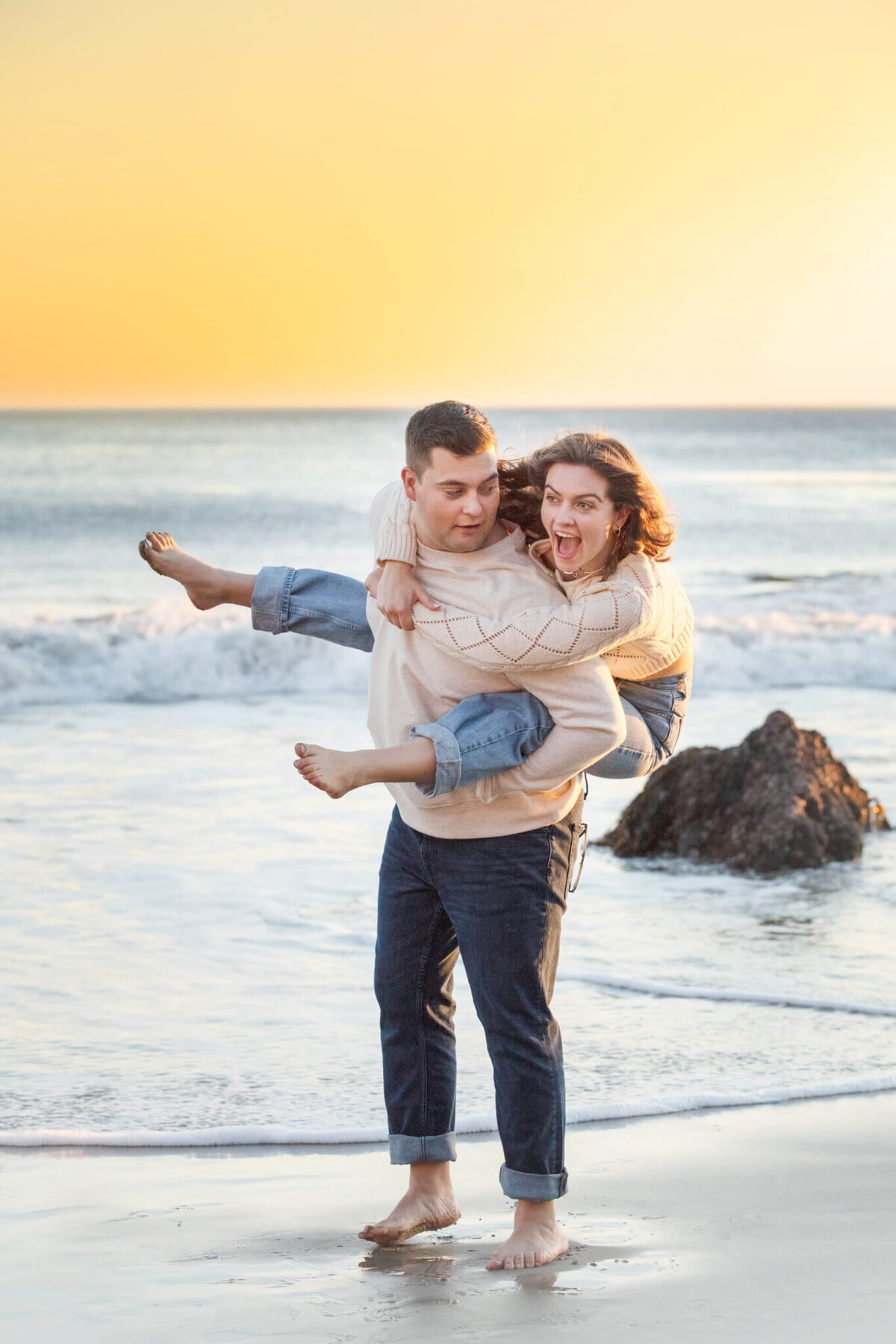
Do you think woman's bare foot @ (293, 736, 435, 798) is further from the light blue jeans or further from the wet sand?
the wet sand

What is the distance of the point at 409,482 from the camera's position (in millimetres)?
2832

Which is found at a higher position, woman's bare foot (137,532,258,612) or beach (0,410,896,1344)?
woman's bare foot (137,532,258,612)

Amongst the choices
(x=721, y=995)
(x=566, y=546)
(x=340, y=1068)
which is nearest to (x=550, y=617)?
(x=566, y=546)

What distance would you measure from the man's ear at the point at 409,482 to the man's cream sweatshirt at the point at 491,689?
0.25 ft

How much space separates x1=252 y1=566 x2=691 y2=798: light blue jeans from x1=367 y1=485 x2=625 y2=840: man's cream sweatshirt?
0.15 ft

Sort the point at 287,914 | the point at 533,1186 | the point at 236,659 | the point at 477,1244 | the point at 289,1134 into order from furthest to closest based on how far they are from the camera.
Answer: the point at 236,659 < the point at 287,914 < the point at 289,1134 < the point at 477,1244 < the point at 533,1186

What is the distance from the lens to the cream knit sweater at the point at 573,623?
8.64 ft

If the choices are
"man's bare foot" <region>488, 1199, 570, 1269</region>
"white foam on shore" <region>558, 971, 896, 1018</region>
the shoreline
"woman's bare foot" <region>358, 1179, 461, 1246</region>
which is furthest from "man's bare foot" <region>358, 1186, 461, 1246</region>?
"white foam on shore" <region>558, 971, 896, 1018</region>

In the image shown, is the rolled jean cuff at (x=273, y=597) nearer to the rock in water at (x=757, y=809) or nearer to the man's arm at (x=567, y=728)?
the man's arm at (x=567, y=728)

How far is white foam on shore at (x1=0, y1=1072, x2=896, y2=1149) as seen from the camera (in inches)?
137

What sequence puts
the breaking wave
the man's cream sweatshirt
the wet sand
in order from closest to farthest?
1. the wet sand
2. the man's cream sweatshirt
3. the breaking wave

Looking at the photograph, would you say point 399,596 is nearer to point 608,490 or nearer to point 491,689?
point 491,689

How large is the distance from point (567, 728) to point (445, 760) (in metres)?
0.26

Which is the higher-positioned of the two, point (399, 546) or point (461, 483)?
point (461, 483)
